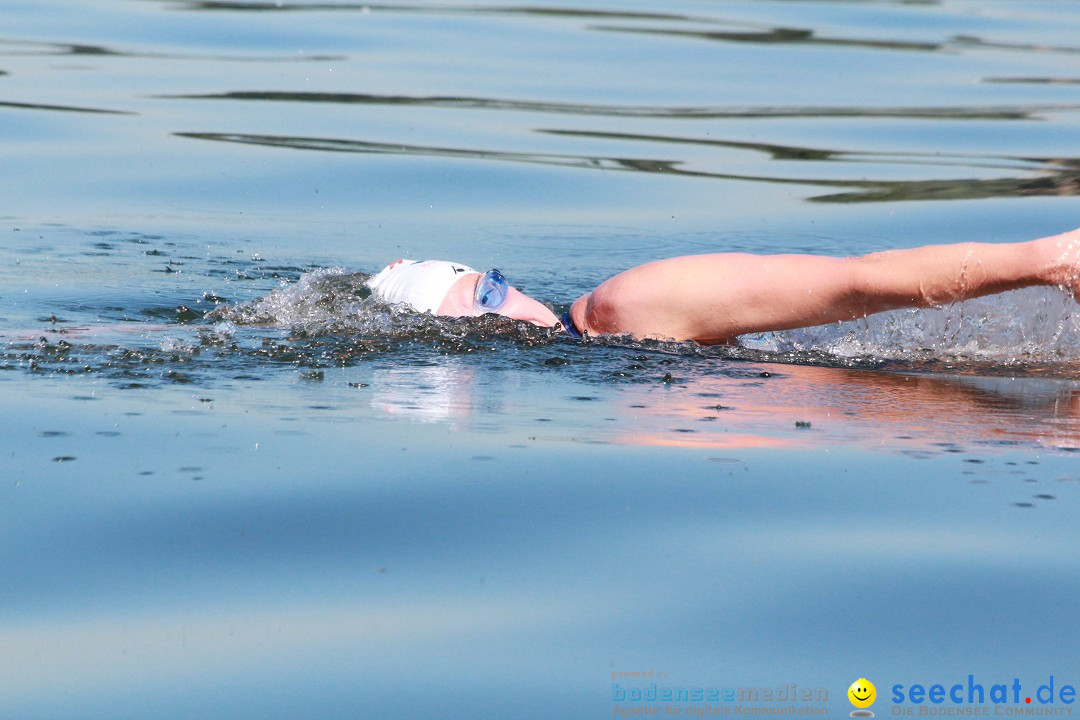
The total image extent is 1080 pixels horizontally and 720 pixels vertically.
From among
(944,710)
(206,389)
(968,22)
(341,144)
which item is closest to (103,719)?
(944,710)

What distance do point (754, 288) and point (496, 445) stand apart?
1382 mm

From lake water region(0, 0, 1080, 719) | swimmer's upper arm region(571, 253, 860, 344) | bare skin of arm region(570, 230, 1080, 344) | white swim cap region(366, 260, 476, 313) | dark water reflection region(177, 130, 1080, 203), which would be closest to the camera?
lake water region(0, 0, 1080, 719)

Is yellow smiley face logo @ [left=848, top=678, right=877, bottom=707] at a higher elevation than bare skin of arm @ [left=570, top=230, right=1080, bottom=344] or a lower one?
lower

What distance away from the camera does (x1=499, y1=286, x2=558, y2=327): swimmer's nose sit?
505cm

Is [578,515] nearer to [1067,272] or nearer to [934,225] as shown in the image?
[1067,272]

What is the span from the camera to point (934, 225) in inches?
294

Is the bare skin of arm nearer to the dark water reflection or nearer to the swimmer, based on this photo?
the swimmer

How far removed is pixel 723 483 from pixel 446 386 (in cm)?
108

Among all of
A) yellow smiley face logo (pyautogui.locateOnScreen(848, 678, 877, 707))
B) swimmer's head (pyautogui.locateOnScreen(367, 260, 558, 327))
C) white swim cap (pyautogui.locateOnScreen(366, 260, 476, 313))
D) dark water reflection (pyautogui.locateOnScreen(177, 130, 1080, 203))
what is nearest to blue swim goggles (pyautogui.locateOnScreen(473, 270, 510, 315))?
swimmer's head (pyautogui.locateOnScreen(367, 260, 558, 327))

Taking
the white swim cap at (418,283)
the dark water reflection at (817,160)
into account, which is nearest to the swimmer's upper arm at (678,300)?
the white swim cap at (418,283)

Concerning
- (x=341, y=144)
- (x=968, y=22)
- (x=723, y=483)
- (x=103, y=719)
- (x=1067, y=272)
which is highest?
(x=968, y=22)

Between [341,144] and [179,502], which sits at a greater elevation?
[341,144]

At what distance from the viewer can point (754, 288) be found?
Answer: 15.0 ft

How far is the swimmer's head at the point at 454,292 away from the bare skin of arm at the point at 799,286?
175mm
